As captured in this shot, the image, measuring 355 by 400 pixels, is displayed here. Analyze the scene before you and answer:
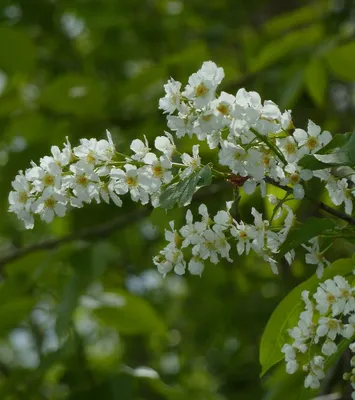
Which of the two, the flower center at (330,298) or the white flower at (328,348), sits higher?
the flower center at (330,298)

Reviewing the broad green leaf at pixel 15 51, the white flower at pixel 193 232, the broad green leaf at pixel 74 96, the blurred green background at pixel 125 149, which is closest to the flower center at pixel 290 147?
the white flower at pixel 193 232

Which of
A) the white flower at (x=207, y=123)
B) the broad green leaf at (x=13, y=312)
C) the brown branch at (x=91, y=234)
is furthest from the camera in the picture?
the brown branch at (x=91, y=234)

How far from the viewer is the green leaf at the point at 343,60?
3059 millimetres

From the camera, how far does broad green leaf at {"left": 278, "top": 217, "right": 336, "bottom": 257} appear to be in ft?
5.05

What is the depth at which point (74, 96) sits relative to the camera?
3574mm

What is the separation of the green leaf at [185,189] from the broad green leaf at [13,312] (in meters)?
1.41

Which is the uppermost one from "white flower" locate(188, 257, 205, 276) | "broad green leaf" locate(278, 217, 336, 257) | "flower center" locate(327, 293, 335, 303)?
"broad green leaf" locate(278, 217, 336, 257)

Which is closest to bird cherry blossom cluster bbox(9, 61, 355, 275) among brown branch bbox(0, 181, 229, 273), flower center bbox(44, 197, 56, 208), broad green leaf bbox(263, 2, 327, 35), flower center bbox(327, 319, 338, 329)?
flower center bbox(44, 197, 56, 208)

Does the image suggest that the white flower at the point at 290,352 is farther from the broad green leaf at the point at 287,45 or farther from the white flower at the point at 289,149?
the broad green leaf at the point at 287,45

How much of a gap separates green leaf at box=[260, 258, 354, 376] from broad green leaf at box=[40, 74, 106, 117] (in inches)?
76.2

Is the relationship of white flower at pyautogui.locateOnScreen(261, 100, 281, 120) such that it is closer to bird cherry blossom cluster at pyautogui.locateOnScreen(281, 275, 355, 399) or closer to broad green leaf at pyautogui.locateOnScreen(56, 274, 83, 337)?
bird cherry blossom cluster at pyautogui.locateOnScreen(281, 275, 355, 399)

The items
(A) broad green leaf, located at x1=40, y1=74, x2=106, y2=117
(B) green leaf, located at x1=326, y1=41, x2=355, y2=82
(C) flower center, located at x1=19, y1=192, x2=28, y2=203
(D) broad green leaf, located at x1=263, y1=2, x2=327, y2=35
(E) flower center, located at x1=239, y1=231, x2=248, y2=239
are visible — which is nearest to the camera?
(E) flower center, located at x1=239, y1=231, x2=248, y2=239

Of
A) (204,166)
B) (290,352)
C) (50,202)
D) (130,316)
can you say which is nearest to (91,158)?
(50,202)

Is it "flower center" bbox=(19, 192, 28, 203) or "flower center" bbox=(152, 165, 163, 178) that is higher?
"flower center" bbox=(152, 165, 163, 178)
